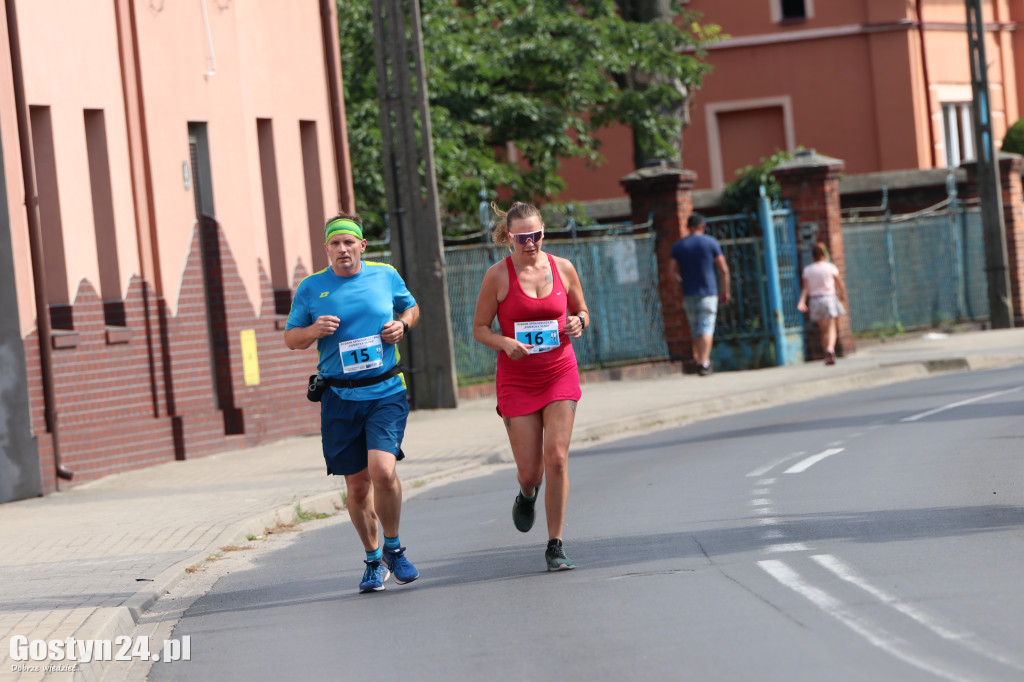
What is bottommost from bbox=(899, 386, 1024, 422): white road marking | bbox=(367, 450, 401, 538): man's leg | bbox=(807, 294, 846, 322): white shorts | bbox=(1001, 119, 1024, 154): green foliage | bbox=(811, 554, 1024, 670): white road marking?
bbox=(899, 386, 1024, 422): white road marking

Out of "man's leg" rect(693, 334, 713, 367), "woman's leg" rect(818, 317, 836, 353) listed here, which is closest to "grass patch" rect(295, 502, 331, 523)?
"man's leg" rect(693, 334, 713, 367)

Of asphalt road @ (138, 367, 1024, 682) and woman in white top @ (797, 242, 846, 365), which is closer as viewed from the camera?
asphalt road @ (138, 367, 1024, 682)

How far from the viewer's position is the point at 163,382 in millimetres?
17094

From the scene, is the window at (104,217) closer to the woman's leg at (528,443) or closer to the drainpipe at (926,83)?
the woman's leg at (528,443)

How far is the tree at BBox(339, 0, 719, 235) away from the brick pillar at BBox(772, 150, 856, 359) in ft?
13.3

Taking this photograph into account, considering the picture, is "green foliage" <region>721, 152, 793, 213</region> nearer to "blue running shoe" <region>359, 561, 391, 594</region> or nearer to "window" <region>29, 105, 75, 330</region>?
"window" <region>29, 105, 75, 330</region>

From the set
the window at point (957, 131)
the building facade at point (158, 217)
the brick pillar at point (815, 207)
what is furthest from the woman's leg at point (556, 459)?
the window at point (957, 131)

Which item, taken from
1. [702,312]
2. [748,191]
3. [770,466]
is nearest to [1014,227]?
[748,191]

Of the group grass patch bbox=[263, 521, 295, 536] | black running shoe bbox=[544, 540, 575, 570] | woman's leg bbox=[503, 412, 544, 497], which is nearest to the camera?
black running shoe bbox=[544, 540, 575, 570]

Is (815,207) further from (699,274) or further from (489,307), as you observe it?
(489,307)

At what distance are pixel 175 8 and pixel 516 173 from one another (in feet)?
34.9

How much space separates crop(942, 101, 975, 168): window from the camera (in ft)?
133

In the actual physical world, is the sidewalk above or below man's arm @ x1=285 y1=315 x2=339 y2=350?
below

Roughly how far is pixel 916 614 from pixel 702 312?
1666 centimetres
